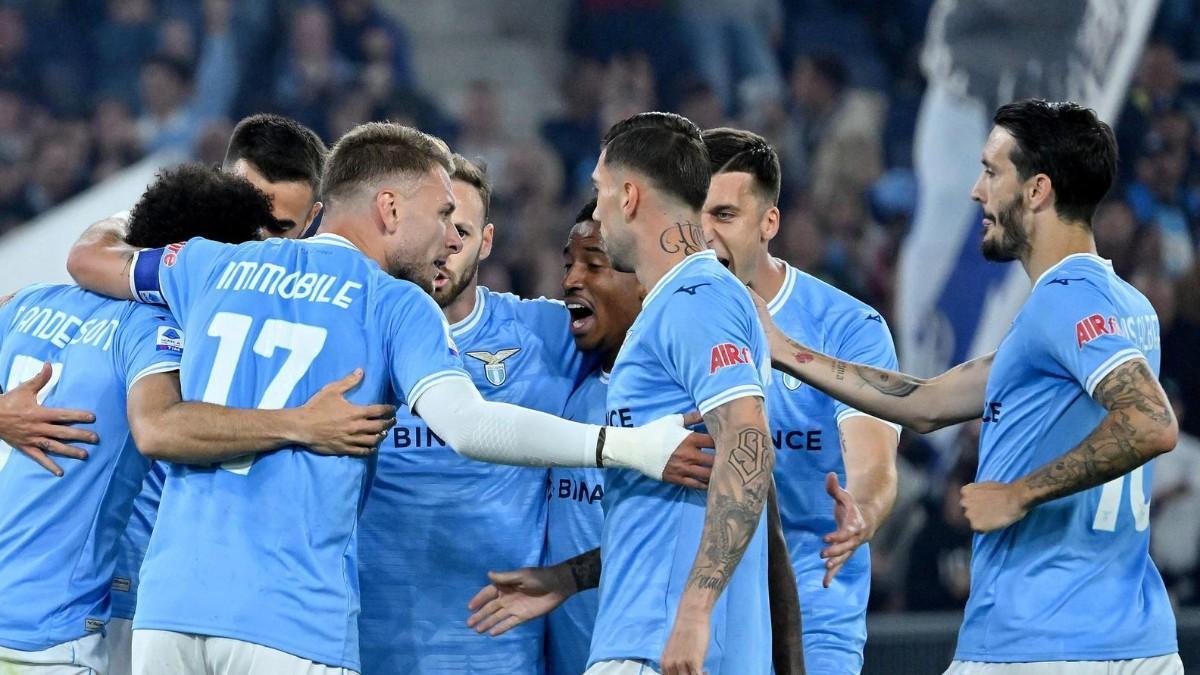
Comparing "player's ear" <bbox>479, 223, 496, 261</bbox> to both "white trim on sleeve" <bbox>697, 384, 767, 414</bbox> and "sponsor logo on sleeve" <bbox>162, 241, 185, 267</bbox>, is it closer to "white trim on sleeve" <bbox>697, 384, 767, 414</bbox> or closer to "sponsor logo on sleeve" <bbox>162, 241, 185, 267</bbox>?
"sponsor logo on sleeve" <bbox>162, 241, 185, 267</bbox>

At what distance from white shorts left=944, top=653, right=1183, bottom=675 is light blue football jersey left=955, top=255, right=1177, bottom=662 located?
2cm

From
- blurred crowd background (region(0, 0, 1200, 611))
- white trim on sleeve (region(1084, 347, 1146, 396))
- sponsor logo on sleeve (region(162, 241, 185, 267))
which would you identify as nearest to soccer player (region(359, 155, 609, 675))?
sponsor logo on sleeve (region(162, 241, 185, 267))

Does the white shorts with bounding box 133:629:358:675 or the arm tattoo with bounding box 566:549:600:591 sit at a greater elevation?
the arm tattoo with bounding box 566:549:600:591

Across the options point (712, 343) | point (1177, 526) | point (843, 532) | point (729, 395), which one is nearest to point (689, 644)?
point (729, 395)

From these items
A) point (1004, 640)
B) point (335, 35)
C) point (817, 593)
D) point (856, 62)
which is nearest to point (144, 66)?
point (335, 35)

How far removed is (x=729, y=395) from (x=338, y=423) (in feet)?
3.23

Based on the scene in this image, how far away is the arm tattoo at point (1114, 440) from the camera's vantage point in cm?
369

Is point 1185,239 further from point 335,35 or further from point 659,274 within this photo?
point 659,274

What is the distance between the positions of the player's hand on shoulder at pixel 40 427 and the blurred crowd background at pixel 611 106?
690 centimetres

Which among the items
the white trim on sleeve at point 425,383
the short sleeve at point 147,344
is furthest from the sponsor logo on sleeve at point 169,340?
the white trim on sleeve at point 425,383

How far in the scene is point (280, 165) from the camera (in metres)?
5.23

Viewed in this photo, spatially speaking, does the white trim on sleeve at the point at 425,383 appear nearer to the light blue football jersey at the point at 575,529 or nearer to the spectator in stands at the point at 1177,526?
the light blue football jersey at the point at 575,529

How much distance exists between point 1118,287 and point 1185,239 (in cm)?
796

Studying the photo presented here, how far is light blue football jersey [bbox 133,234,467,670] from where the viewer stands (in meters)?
3.59
